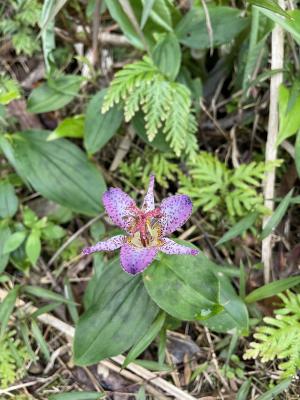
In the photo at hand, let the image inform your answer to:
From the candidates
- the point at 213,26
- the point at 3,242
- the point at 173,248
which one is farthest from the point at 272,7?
the point at 3,242

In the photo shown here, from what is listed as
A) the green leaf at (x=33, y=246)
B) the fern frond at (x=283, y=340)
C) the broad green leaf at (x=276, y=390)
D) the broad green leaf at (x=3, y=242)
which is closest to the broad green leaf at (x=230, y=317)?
the fern frond at (x=283, y=340)

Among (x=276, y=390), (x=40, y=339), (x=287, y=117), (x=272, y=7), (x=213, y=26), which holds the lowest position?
(x=276, y=390)

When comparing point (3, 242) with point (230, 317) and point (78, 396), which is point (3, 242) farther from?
point (230, 317)

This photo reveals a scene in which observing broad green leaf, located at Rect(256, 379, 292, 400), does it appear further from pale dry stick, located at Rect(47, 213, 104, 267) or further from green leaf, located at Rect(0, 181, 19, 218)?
green leaf, located at Rect(0, 181, 19, 218)

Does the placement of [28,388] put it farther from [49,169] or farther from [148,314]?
[49,169]

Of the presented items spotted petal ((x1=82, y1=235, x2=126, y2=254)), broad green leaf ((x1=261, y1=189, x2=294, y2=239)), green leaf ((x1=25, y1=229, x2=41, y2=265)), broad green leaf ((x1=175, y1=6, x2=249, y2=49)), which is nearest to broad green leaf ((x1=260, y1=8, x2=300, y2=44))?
broad green leaf ((x1=175, y1=6, x2=249, y2=49))
